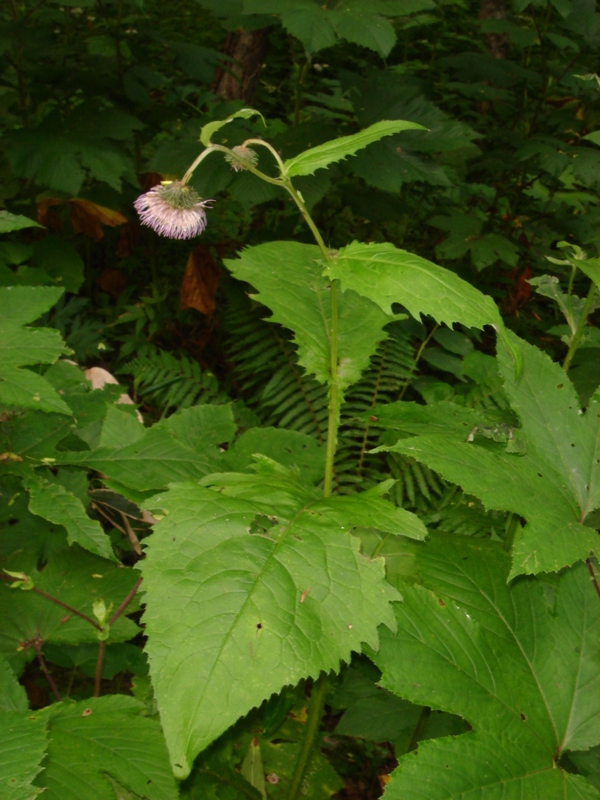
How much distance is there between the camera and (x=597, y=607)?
1.29 metres

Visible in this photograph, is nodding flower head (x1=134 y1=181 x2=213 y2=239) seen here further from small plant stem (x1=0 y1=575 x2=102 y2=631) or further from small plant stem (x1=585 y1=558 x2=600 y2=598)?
small plant stem (x1=585 y1=558 x2=600 y2=598)

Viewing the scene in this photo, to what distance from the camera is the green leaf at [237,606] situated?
0.98m

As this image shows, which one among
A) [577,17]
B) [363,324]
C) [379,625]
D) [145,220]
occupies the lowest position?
[379,625]

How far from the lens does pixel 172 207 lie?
143 centimetres

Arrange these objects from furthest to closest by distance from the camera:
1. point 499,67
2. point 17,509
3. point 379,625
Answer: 1. point 499,67
2. point 17,509
3. point 379,625

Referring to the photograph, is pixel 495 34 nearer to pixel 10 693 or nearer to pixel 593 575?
pixel 593 575

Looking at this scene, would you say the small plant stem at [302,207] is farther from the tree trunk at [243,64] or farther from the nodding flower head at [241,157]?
the tree trunk at [243,64]

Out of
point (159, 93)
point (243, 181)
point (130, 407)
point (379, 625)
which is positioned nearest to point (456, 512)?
point (379, 625)

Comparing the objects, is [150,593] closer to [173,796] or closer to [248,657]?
[248,657]

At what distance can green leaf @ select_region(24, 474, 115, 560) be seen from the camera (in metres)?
1.53

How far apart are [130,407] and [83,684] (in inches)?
37.4

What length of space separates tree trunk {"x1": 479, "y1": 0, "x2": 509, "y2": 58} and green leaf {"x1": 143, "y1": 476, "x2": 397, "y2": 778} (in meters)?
4.81

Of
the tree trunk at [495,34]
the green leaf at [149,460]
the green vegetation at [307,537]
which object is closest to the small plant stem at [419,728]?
the green vegetation at [307,537]

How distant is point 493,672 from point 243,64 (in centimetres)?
415
